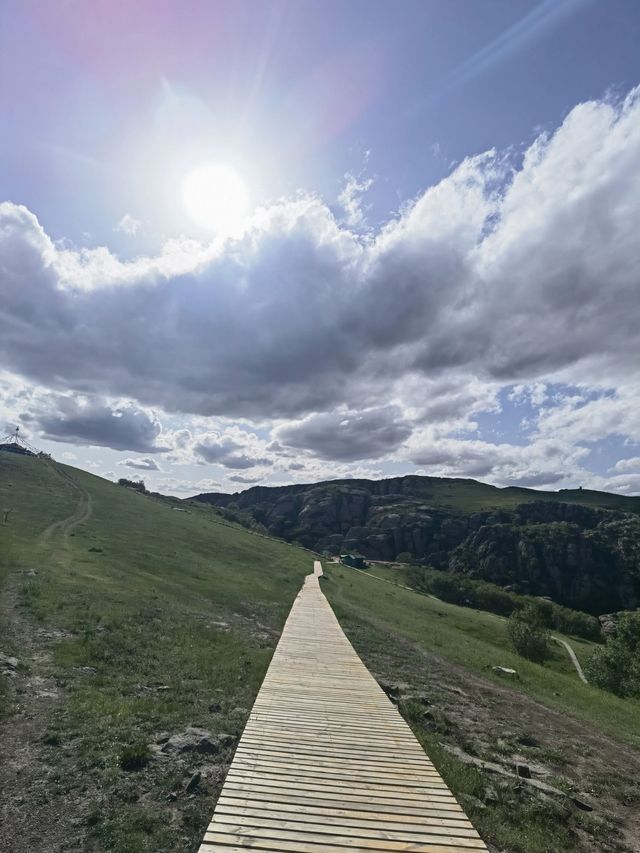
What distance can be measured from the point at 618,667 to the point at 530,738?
1585 inches

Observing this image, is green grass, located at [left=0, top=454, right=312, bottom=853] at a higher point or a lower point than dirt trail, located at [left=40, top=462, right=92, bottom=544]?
lower

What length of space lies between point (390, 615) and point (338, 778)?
40485 mm

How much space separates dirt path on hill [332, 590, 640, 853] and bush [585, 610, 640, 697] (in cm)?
2781

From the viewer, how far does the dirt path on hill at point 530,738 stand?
14141 mm

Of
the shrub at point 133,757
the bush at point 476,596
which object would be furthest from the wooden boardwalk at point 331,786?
the bush at point 476,596

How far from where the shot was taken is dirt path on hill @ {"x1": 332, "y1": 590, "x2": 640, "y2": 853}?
46.4ft

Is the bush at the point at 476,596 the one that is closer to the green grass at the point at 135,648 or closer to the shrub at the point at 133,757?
the green grass at the point at 135,648

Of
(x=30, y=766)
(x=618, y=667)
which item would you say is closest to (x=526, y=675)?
(x=618, y=667)

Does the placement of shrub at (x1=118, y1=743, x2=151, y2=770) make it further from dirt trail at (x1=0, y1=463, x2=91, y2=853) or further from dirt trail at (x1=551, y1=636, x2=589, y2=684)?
dirt trail at (x1=551, y1=636, x2=589, y2=684)

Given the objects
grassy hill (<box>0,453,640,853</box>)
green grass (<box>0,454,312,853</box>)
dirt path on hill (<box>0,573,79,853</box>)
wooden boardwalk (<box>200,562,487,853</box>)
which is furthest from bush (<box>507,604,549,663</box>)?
dirt path on hill (<box>0,573,79,853</box>)

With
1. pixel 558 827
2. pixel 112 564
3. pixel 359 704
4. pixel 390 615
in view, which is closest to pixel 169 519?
pixel 112 564

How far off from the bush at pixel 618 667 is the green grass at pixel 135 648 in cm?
3424

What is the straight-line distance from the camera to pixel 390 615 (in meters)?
49.6

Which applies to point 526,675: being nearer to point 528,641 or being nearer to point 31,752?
point 528,641
